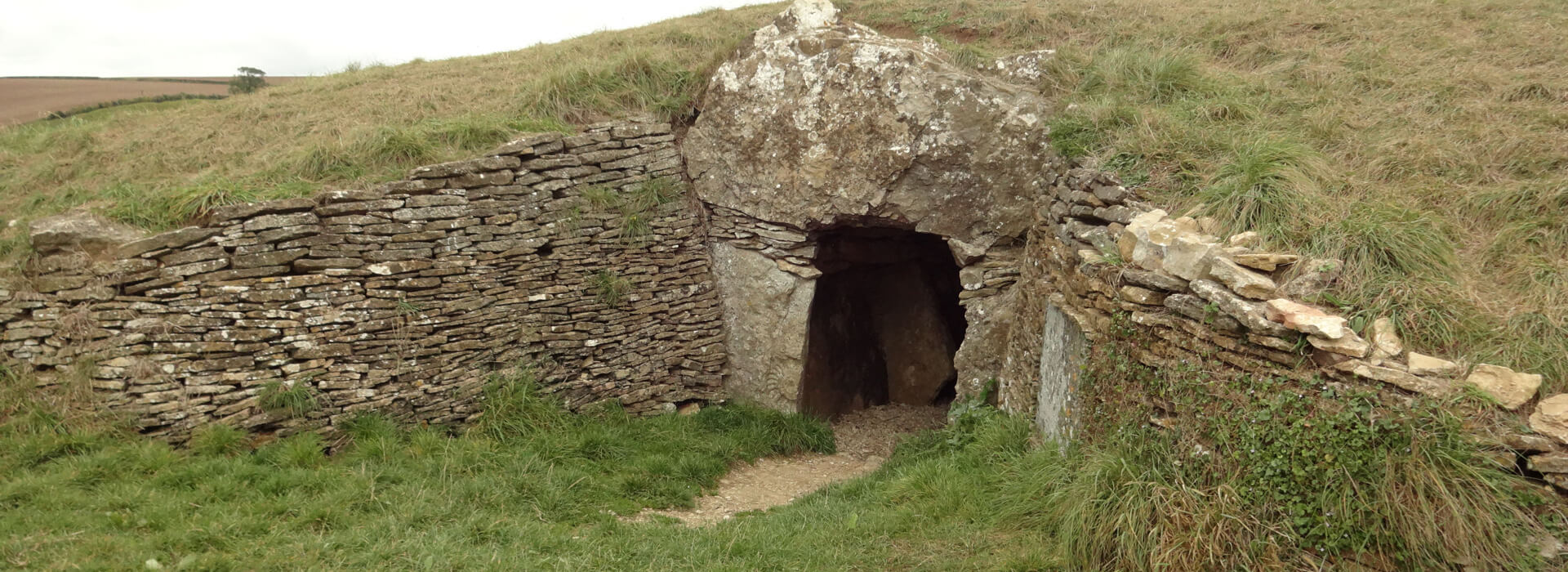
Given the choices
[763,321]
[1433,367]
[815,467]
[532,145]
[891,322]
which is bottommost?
[815,467]

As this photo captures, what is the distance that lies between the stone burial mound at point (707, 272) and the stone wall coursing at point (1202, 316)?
18 mm

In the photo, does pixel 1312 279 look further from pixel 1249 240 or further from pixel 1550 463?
pixel 1550 463

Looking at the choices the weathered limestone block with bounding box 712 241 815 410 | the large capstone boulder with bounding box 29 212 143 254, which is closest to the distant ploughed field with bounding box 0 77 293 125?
the large capstone boulder with bounding box 29 212 143 254

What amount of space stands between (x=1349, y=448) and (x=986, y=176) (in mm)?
4365

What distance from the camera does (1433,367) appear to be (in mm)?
3568

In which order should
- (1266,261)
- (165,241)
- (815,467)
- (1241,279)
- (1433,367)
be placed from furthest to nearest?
1. (815,467)
2. (165,241)
3. (1266,261)
4. (1241,279)
5. (1433,367)

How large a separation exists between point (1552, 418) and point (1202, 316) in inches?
53.5

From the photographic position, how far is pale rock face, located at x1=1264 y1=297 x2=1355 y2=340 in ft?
12.1

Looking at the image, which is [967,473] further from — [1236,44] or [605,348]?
[1236,44]

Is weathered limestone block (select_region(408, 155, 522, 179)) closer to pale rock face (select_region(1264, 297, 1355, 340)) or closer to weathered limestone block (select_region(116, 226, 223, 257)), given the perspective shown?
weathered limestone block (select_region(116, 226, 223, 257))

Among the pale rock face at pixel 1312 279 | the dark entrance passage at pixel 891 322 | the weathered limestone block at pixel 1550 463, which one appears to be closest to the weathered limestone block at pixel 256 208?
the dark entrance passage at pixel 891 322

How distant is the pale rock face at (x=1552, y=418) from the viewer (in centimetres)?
322

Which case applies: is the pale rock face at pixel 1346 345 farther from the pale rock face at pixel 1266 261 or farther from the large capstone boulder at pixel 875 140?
the large capstone boulder at pixel 875 140

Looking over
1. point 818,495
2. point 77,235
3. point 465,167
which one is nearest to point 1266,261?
point 818,495
